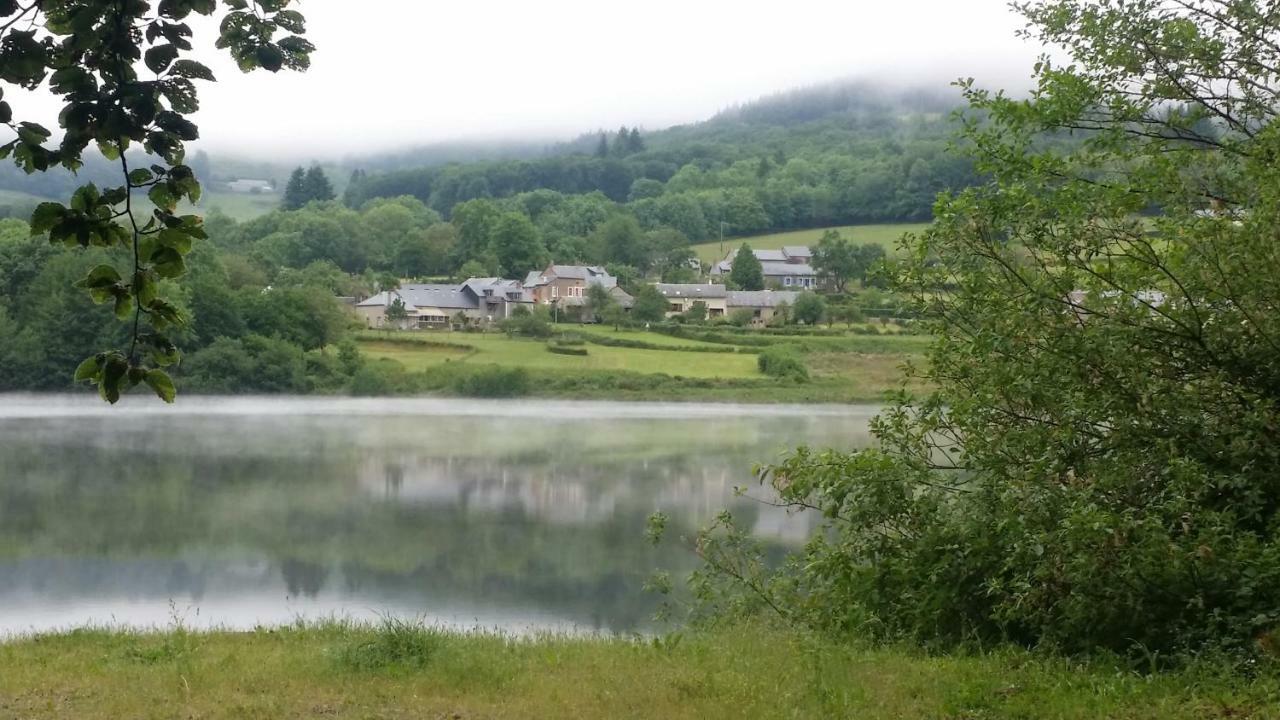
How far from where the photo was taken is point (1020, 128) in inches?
313

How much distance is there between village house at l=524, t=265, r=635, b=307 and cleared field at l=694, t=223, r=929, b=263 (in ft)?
51.5

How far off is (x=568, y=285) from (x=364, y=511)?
4329 centimetres

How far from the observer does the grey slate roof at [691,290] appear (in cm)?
6088

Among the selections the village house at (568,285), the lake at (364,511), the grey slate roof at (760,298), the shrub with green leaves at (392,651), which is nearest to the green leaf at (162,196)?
the shrub with green leaves at (392,651)

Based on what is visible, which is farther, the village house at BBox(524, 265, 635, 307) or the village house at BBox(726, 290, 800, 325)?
the village house at BBox(524, 265, 635, 307)

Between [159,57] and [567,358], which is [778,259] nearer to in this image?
[567,358]

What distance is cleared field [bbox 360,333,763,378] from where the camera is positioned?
44656 millimetres

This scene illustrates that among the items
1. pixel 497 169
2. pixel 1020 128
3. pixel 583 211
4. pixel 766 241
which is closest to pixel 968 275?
pixel 1020 128

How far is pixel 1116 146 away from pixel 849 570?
340cm

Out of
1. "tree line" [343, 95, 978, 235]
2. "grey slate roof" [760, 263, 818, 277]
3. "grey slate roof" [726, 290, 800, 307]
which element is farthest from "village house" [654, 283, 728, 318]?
"tree line" [343, 95, 978, 235]

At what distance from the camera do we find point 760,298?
5881cm

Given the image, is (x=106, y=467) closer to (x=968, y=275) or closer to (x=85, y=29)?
(x=968, y=275)

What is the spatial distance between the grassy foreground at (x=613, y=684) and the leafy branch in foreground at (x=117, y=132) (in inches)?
115

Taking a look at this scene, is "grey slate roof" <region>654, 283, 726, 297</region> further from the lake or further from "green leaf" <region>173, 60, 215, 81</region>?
"green leaf" <region>173, 60, 215, 81</region>
